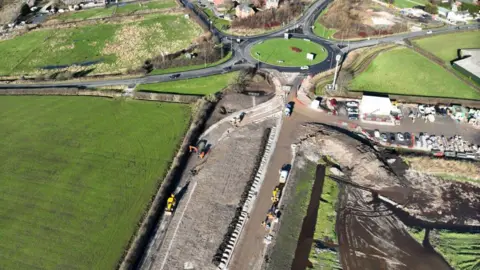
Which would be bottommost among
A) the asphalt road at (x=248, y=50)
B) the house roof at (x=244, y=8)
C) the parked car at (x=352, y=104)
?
the parked car at (x=352, y=104)

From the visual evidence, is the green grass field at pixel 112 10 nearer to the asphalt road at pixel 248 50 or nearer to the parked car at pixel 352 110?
the asphalt road at pixel 248 50

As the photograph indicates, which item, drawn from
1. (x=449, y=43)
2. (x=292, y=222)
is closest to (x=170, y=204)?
(x=292, y=222)

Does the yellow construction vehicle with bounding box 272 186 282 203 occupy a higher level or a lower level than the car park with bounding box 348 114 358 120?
lower

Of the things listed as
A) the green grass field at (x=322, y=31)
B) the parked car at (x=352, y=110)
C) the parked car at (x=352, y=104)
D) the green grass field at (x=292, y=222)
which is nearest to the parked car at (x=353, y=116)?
the parked car at (x=352, y=110)

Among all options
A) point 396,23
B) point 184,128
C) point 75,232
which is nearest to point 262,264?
point 75,232

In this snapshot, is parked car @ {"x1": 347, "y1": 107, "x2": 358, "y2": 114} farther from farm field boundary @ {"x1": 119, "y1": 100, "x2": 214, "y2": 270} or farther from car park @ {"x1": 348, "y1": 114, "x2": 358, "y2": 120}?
farm field boundary @ {"x1": 119, "y1": 100, "x2": 214, "y2": 270}

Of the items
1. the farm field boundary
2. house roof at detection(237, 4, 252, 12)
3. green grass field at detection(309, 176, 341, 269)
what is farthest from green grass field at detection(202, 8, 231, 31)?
green grass field at detection(309, 176, 341, 269)
